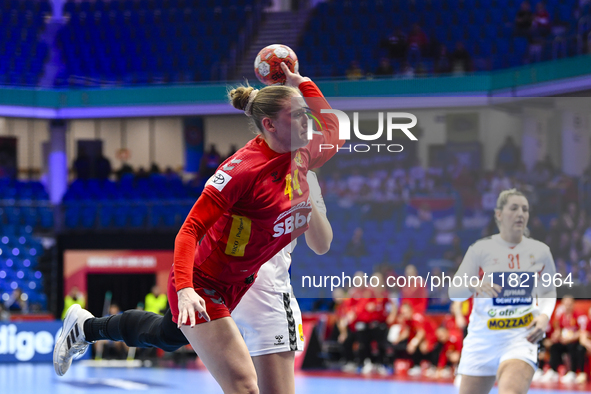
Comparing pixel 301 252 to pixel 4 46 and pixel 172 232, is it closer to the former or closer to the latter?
pixel 172 232

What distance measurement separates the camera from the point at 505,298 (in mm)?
4812

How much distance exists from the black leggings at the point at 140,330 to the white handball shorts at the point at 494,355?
1951mm

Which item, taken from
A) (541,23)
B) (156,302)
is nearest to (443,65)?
(541,23)

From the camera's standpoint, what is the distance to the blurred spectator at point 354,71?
1699 centimetres

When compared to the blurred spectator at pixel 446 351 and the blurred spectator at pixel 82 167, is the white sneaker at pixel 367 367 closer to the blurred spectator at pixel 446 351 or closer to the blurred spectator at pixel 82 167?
the blurred spectator at pixel 446 351

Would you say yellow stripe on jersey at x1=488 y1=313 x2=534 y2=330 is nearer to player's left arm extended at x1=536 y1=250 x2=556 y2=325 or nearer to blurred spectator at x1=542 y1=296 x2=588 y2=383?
player's left arm extended at x1=536 y1=250 x2=556 y2=325

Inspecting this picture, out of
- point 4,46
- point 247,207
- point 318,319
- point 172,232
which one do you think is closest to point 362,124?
point 247,207

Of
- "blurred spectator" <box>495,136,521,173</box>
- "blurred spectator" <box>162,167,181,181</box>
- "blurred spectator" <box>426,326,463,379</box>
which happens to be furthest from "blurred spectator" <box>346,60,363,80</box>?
"blurred spectator" <box>495,136,521,173</box>

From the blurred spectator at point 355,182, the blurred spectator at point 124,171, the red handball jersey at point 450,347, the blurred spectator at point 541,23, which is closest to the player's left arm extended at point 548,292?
the blurred spectator at point 355,182

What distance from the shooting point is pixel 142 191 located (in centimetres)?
1827

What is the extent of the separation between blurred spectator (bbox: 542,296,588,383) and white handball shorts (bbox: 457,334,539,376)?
23.9 feet

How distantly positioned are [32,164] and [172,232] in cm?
756

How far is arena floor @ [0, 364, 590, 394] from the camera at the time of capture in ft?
33.5

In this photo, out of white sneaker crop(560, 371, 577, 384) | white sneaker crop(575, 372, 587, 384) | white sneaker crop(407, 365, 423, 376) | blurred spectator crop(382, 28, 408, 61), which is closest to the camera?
white sneaker crop(575, 372, 587, 384)
